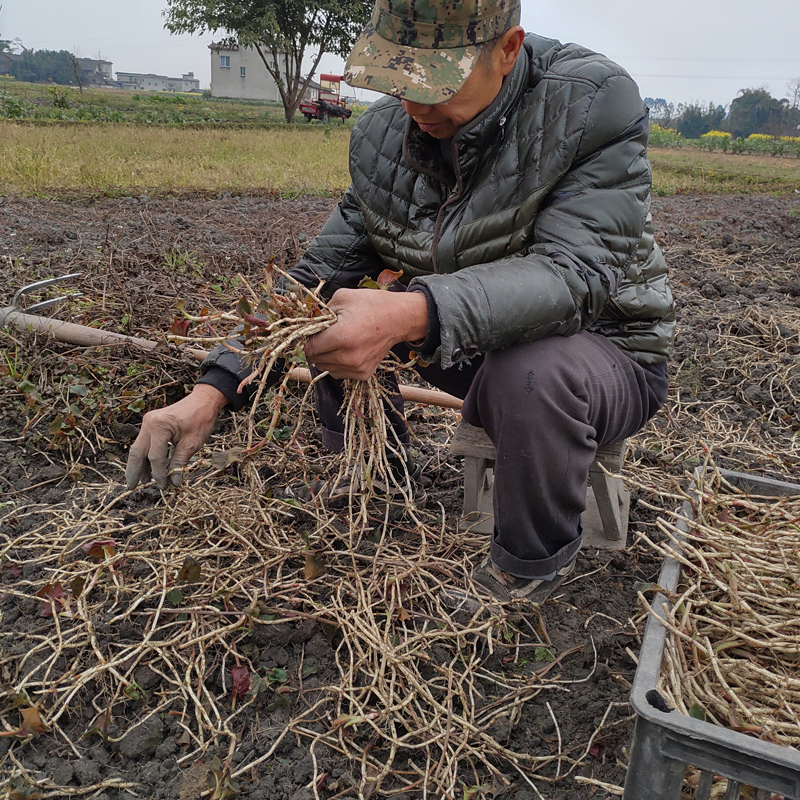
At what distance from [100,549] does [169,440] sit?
400 mm

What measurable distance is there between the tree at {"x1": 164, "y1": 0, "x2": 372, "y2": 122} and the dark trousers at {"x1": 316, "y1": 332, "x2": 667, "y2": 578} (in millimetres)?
26542

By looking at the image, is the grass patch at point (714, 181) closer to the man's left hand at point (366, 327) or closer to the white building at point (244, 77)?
the man's left hand at point (366, 327)

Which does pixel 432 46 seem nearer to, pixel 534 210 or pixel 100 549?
pixel 534 210

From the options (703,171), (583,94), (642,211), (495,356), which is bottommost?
(495,356)

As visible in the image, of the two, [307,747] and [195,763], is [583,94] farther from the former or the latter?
[195,763]

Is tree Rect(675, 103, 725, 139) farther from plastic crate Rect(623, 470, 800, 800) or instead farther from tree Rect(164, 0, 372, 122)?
plastic crate Rect(623, 470, 800, 800)

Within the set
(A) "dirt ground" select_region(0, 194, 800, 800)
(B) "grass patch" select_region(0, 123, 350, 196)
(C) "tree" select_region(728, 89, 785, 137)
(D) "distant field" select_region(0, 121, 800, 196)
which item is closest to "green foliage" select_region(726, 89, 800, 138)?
(C) "tree" select_region(728, 89, 785, 137)

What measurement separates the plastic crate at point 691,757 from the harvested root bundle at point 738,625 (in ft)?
0.21

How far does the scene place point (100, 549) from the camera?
165cm

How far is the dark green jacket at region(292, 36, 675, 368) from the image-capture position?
1366mm

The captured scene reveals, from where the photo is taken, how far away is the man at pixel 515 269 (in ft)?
4.45

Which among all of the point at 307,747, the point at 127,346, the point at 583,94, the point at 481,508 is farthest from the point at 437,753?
the point at 127,346

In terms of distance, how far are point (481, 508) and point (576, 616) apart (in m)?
0.44

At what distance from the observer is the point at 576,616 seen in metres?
1.70
